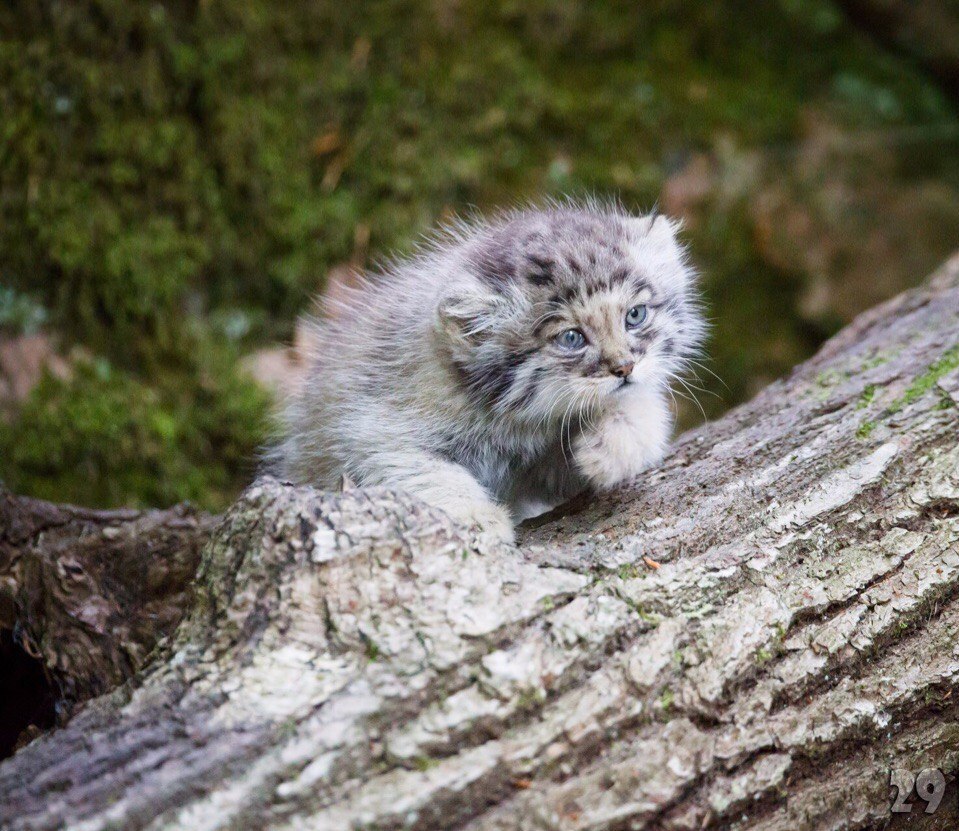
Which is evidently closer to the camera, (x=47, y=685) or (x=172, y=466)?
(x=47, y=685)

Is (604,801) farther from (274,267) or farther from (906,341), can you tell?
(274,267)

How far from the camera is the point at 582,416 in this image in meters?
3.53

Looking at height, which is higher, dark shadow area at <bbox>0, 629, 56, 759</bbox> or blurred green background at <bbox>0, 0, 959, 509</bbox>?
blurred green background at <bbox>0, 0, 959, 509</bbox>

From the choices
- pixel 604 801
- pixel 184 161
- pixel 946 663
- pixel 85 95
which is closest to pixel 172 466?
pixel 184 161

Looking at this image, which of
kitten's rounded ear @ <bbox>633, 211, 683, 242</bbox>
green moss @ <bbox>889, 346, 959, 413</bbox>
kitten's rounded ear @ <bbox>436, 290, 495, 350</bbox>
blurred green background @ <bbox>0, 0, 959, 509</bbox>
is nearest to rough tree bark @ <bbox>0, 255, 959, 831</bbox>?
green moss @ <bbox>889, 346, 959, 413</bbox>

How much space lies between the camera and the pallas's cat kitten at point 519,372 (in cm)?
333

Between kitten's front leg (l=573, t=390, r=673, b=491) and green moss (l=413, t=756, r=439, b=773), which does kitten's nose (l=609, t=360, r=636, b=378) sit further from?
green moss (l=413, t=756, r=439, b=773)

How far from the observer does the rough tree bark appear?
89.4 inches

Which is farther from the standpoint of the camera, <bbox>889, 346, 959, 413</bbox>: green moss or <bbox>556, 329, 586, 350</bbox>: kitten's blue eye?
<bbox>889, 346, 959, 413</bbox>: green moss

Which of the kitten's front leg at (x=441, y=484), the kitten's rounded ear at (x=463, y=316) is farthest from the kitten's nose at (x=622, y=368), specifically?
the kitten's front leg at (x=441, y=484)

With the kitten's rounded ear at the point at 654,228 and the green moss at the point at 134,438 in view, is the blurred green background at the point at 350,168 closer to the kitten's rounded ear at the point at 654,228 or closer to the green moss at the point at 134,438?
the green moss at the point at 134,438

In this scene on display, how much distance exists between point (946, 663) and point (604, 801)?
1180 mm

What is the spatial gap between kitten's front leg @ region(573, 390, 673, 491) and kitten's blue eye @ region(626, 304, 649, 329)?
0.25 m

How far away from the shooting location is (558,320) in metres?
3.33
